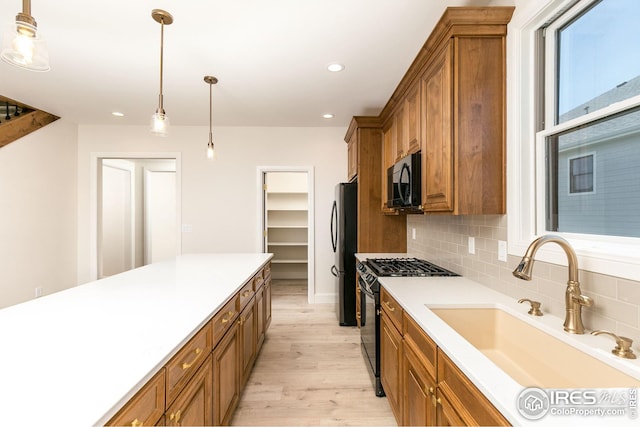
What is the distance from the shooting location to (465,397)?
932 mm

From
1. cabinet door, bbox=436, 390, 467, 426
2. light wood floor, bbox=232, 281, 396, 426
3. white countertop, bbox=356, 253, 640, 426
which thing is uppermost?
white countertop, bbox=356, 253, 640, 426

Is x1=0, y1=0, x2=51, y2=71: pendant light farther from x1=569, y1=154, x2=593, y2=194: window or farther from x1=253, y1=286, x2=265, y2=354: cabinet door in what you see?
x1=569, y1=154, x2=593, y2=194: window

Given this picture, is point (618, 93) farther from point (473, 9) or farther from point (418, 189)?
point (418, 189)

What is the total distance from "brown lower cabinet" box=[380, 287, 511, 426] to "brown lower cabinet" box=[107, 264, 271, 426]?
3.18ft

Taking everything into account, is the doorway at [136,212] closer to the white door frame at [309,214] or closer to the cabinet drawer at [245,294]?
the white door frame at [309,214]

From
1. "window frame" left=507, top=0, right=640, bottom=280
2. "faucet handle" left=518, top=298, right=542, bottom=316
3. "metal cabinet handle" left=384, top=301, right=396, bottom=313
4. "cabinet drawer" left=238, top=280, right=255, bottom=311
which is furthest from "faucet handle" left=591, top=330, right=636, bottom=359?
"cabinet drawer" left=238, top=280, right=255, bottom=311

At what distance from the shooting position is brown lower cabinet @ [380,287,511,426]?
2.93ft

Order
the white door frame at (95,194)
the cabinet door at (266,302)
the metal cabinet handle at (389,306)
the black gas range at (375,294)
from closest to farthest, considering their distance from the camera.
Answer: the metal cabinet handle at (389,306) < the black gas range at (375,294) < the cabinet door at (266,302) < the white door frame at (95,194)

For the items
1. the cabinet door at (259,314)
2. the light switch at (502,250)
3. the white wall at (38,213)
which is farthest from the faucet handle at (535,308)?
the white wall at (38,213)

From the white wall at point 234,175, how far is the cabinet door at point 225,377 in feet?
8.45

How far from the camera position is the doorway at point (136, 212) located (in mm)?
5320

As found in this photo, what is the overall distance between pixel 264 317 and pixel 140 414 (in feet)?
6.73

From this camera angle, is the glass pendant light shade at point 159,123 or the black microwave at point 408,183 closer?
the glass pendant light shade at point 159,123

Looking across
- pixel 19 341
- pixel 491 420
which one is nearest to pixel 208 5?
pixel 19 341
